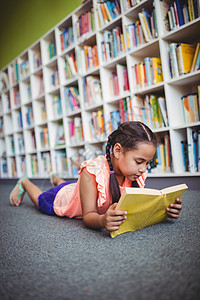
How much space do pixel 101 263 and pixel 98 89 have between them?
210 cm

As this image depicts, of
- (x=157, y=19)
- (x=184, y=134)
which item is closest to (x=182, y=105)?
(x=184, y=134)

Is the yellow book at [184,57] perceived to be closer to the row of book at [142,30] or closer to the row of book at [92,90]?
the row of book at [142,30]

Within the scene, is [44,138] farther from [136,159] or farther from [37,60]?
[136,159]

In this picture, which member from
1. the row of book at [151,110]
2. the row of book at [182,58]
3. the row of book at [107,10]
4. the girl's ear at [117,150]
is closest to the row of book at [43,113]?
the row of book at [107,10]

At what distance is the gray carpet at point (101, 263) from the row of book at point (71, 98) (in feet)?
6.27

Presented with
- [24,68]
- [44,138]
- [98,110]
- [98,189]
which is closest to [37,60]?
[24,68]

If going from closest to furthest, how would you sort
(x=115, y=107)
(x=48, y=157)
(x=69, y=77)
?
(x=115, y=107) < (x=69, y=77) < (x=48, y=157)

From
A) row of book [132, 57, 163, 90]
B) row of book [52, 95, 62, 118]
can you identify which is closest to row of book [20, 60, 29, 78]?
row of book [52, 95, 62, 118]

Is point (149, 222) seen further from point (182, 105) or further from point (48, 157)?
point (48, 157)

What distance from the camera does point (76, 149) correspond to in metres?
2.92

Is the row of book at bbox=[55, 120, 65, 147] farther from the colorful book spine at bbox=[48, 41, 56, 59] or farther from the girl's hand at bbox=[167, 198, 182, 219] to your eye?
the girl's hand at bbox=[167, 198, 182, 219]

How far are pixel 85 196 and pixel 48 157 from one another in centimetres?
235

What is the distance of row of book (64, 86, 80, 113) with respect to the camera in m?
2.79

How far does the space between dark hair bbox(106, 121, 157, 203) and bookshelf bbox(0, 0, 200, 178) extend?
3.00 feet
